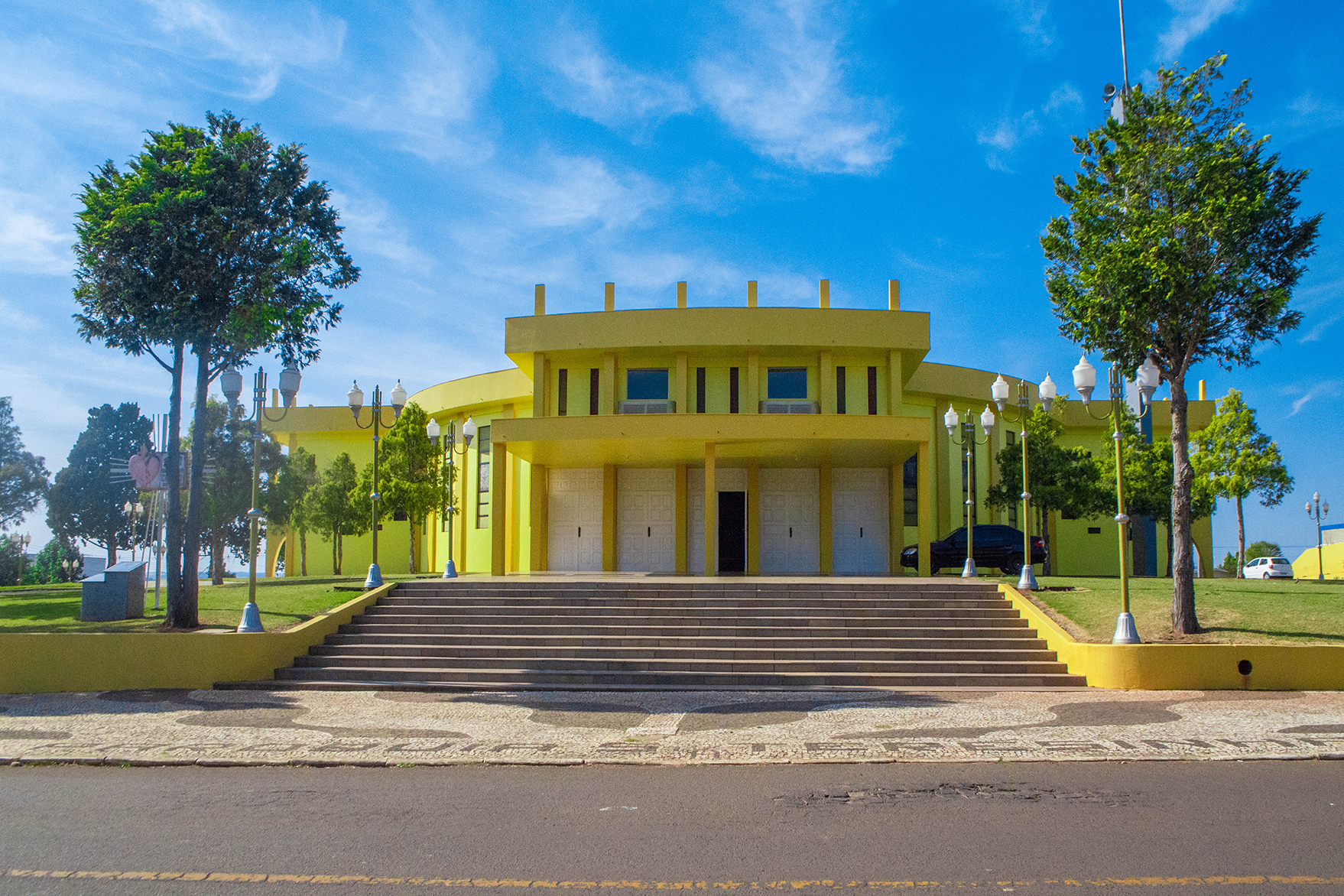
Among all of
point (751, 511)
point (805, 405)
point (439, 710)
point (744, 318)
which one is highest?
point (744, 318)

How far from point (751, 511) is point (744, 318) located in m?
5.32

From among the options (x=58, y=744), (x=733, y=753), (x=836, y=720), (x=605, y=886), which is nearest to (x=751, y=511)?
(x=836, y=720)

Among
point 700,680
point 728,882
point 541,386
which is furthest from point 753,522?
point 728,882

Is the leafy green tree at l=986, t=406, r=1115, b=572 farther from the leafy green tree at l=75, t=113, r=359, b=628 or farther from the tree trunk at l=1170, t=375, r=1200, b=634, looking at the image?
the leafy green tree at l=75, t=113, r=359, b=628

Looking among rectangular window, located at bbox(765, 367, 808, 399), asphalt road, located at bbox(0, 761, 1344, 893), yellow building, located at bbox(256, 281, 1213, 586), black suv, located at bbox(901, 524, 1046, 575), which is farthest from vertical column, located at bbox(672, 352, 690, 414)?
asphalt road, located at bbox(0, 761, 1344, 893)

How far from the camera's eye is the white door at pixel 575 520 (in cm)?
2503

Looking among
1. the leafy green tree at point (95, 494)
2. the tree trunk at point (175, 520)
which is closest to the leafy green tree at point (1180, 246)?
the tree trunk at point (175, 520)

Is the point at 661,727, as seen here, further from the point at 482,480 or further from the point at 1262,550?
the point at 1262,550

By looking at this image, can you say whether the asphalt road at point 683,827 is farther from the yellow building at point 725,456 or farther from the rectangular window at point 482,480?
the rectangular window at point 482,480

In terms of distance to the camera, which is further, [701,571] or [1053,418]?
[1053,418]

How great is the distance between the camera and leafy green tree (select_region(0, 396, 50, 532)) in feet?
170

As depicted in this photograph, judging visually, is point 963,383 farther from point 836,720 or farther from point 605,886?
point 605,886

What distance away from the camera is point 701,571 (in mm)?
24516

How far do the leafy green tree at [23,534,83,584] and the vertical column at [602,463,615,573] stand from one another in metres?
33.2
